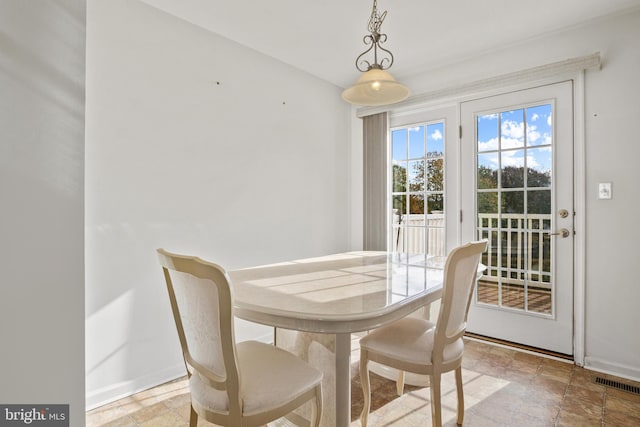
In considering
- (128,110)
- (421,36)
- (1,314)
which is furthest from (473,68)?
(1,314)

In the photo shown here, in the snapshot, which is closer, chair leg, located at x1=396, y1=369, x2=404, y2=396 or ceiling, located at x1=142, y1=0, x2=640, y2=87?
chair leg, located at x1=396, y1=369, x2=404, y2=396

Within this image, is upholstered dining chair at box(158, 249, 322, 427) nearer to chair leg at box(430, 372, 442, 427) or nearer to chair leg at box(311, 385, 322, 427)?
chair leg at box(311, 385, 322, 427)

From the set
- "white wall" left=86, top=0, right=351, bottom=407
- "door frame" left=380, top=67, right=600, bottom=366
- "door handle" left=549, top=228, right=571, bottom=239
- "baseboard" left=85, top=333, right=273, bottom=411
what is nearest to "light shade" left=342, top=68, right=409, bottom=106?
"white wall" left=86, top=0, right=351, bottom=407

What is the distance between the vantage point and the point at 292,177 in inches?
130

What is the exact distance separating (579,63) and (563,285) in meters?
1.67

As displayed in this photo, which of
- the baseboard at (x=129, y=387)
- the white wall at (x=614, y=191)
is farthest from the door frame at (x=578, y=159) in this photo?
the baseboard at (x=129, y=387)

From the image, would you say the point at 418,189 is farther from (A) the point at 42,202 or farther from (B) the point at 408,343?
(A) the point at 42,202

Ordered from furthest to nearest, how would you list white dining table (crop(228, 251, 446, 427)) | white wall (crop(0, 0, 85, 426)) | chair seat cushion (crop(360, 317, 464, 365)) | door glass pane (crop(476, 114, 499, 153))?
1. door glass pane (crop(476, 114, 499, 153))
2. chair seat cushion (crop(360, 317, 464, 365))
3. white dining table (crop(228, 251, 446, 427))
4. white wall (crop(0, 0, 85, 426))

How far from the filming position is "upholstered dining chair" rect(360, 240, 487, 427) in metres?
1.45

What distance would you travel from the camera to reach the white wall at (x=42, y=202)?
537mm

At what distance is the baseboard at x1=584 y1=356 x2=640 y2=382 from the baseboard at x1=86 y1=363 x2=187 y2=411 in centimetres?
296

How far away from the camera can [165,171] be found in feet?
7.81

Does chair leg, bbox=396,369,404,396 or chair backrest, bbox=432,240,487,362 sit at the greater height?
chair backrest, bbox=432,240,487,362

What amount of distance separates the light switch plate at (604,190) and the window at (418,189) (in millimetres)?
1165
